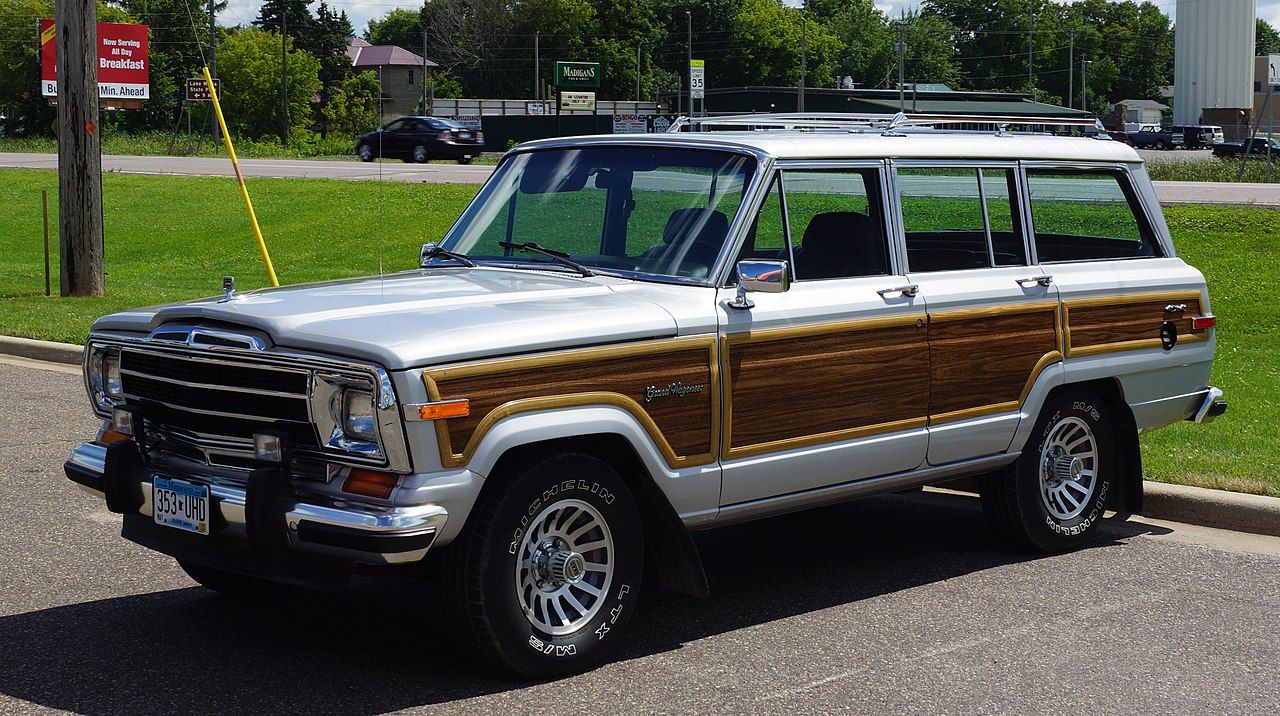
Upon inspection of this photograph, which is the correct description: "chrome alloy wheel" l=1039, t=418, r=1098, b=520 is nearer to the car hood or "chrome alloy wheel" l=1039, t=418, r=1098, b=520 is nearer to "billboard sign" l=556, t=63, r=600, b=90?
the car hood

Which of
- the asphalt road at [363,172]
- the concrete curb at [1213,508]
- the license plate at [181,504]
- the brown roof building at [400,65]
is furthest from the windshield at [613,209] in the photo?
the brown roof building at [400,65]

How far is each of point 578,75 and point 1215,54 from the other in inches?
1824

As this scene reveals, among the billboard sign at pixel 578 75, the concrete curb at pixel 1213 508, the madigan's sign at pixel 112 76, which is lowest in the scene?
the concrete curb at pixel 1213 508

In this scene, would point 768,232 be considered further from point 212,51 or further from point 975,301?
point 212,51

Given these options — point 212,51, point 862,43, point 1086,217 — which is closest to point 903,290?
point 1086,217

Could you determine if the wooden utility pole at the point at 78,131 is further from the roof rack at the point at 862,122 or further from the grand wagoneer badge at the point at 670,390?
the grand wagoneer badge at the point at 670,390

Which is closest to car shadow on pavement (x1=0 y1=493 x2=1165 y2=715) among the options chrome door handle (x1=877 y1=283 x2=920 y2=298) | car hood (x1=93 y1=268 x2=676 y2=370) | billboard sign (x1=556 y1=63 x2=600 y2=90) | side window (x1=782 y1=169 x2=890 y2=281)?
car hood (x1=93 y1=268 x2=676 y2=370)

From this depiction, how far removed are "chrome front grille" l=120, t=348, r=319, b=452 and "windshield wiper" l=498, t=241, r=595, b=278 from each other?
1503 mm

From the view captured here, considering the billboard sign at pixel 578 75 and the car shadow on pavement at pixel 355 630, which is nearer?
the car shadow on pavement at pixel 355 630

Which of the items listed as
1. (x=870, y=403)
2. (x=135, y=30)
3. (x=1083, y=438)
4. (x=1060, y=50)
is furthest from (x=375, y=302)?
(x=1060, y=50)

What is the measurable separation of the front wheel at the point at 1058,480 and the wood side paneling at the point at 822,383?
0.91 metres

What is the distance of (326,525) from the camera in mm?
4711

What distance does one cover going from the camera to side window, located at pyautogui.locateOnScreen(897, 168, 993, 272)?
6.54 m

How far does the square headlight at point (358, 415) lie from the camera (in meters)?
4.76
